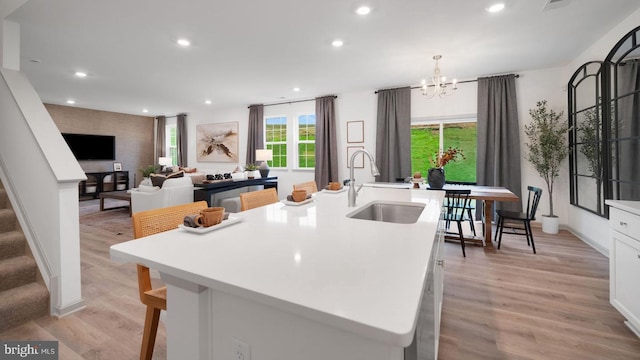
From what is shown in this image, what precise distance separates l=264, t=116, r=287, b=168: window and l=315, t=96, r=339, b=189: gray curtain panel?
1.10 meters

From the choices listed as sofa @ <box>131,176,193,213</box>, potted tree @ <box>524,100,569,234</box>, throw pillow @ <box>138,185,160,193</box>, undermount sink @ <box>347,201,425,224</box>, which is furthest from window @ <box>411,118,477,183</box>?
throw pillow @ <box>138,185,160,193</box>

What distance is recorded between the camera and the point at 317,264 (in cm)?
80

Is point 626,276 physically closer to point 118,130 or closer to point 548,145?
point 548,145

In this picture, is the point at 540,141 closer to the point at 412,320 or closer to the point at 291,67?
the point at 291,67

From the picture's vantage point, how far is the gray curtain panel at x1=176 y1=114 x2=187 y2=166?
837 cm

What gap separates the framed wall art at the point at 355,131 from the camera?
5910 millimetres

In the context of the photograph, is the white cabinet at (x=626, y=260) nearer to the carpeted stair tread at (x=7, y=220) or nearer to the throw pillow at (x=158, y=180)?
the carpeted stair tread at (x=7, y=220)

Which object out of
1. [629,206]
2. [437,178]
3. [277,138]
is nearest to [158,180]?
[277,138]

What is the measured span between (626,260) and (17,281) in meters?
4.26

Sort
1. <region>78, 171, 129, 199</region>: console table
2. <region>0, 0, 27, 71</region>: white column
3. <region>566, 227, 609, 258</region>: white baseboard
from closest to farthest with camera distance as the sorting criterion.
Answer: <region>0, 0, 27, 71</region>: white column
<region>566, 227, 609, 258</region>: white baseboard
<region>78, 171, 129, 199</region>: console table

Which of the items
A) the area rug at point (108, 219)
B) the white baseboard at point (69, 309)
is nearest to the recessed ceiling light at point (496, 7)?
the white baseboard at point (69, 309)

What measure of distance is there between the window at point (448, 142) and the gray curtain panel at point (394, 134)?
270mm

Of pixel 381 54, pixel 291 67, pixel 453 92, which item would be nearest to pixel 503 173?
pixel 453 92

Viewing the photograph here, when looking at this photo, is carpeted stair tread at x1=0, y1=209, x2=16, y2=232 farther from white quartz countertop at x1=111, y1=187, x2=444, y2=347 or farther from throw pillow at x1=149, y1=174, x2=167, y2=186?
white quartz countertop at x1=111, y1=187, x2=444, y2=347
